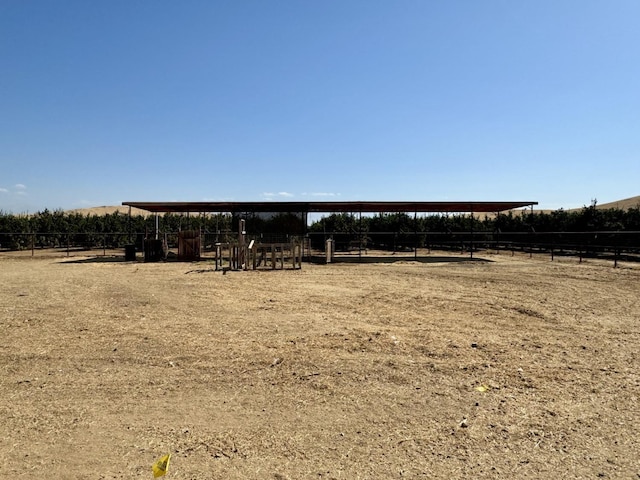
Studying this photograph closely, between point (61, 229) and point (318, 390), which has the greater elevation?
point (61, 229)

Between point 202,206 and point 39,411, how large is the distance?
2171 cm

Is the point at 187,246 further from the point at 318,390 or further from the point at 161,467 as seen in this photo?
the point at 161,467

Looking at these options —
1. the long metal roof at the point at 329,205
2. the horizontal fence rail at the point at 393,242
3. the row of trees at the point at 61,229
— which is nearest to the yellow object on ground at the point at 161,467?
the long metal roof at the point at 329,205

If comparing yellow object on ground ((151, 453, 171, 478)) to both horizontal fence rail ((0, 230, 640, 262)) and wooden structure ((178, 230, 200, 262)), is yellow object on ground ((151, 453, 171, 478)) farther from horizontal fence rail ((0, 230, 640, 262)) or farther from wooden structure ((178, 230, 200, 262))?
horizontal fence rail ((0, 230, 640, 262))

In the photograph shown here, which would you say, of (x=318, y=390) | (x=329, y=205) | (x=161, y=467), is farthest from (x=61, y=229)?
(x=161, y=467)

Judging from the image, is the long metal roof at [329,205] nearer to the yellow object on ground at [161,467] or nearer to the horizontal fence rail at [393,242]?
the horizontal fence rail at [393,242]

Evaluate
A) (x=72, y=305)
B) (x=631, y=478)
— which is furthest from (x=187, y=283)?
(x=631, y=478)

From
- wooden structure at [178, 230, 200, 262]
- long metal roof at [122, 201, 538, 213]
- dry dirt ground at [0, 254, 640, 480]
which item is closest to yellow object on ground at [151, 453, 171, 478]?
dry dirt ground at [0, 254, 640, 480]

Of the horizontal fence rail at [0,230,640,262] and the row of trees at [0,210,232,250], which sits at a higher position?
the row of trees at [0,210,232,250]

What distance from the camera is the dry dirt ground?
304 centimetres

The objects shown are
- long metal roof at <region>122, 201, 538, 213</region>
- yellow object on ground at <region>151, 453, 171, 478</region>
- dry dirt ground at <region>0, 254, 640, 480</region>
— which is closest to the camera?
yellow object on ground at <region>151, 453, 171, 478</region>

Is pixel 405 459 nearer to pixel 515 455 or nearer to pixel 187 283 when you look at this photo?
pixel 515 455

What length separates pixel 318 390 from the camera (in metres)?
4.32

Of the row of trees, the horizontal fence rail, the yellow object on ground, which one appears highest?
the row of trees
